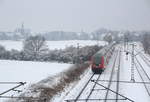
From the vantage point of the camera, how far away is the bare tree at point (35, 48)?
8261 cm

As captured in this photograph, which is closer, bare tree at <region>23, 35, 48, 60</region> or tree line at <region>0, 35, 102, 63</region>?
tree line at <region>0, 35, 102, 63</region>

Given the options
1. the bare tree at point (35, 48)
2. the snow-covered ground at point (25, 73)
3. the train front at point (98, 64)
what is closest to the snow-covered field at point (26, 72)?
the snow-covered ground at point (25, 73)

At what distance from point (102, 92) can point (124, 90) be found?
3282 millimetres

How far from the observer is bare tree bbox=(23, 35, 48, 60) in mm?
82613

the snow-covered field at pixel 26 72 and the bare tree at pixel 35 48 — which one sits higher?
the bare tree at pixel 35 48

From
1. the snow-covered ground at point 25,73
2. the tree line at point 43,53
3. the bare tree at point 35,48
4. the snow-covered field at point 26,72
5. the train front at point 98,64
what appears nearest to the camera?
the snow-covered ground at point 25,73

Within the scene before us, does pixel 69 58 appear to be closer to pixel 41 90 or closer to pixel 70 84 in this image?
pixel 70 84

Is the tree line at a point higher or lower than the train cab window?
lower

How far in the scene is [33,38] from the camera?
293 ft

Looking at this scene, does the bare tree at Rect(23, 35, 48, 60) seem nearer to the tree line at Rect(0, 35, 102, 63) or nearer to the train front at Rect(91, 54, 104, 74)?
the tree line at Rect(0, 35, 102, 63)

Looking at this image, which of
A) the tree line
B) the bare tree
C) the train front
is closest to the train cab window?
the train front

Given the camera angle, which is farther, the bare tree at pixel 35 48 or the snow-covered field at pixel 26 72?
the bare tree at pixel 35 48

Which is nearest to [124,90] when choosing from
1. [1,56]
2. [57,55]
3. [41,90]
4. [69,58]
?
[41,90]

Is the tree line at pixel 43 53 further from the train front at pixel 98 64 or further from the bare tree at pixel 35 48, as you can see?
the train front at pixel 98 64
